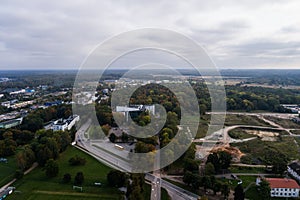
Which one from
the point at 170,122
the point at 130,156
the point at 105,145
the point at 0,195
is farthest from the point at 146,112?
the point at 0,195

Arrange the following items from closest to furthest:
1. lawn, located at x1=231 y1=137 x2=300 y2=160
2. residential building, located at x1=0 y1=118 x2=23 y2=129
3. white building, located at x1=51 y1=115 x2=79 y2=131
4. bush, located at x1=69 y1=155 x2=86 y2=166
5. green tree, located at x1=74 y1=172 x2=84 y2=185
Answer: green tree, located at x1=74 y1=172 x2=84 y2=185, bush, located at x1=69 y1=155 x2=86 y2=166, lawn, located at x1=231 y1=137 x2=300 y2=160, white building, located at x1=51 y1=115 x2=79 y2=131, residential building, located at x1=0 y1=118 x2=23 y2=129

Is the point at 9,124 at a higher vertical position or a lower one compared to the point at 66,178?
higher

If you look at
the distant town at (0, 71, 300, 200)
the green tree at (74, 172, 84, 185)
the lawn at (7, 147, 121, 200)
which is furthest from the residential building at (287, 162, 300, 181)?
the green tree at (74, 172, 84, 185)

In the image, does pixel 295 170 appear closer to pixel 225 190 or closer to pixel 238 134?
pixel 225 190

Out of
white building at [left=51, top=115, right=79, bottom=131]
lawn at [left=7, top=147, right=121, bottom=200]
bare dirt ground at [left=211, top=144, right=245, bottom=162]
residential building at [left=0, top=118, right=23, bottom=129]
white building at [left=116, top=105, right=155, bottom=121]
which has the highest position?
white building at [left=116, top=105, right=155, bottom=121]

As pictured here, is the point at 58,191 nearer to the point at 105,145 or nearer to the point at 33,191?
the point at 33,191

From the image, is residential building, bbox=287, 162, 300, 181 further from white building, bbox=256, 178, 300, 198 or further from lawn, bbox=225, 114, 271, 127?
lawn, bbox=225, 114, 271, 127

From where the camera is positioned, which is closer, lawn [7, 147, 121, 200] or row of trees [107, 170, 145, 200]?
row of trees [107, 170, 145, 200]

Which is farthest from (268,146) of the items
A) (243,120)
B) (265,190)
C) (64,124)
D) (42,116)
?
(42,116)
